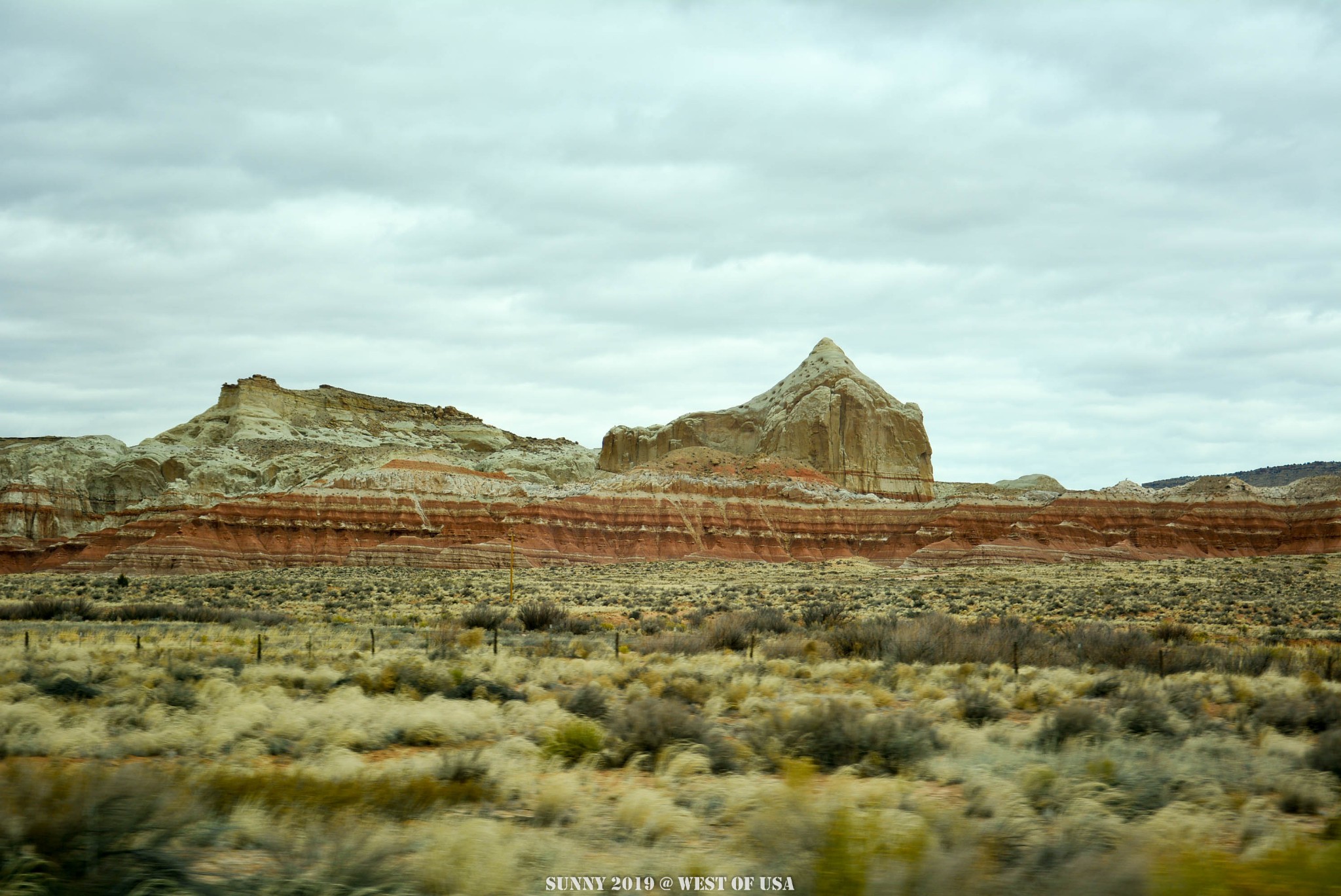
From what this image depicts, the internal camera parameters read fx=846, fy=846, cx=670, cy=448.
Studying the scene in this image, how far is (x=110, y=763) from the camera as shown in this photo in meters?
9.20

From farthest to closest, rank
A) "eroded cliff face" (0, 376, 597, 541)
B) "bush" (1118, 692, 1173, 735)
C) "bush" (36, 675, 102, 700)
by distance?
"eroded cliff face" (0, 376, 597, 541) → "bush" (36, 675, 102, 700) → "bush" (1118, 692, 1173, 735)

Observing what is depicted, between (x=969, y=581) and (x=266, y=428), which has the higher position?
(x=266, y=428)

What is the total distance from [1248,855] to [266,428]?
15213 centimetres

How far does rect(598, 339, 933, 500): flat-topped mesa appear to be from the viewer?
12212 cm

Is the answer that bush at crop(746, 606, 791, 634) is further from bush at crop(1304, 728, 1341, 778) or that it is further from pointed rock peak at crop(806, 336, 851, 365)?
pointed rock peak at crop(806, 336, 851, 365)

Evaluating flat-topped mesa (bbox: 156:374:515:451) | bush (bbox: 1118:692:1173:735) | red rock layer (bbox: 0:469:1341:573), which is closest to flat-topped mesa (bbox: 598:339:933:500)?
red rock layer (bbox: 0:469:1341:573)

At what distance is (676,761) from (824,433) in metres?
115

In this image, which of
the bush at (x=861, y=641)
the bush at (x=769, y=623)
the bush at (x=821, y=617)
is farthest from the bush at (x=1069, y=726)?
the bush at (x=821, y=617)

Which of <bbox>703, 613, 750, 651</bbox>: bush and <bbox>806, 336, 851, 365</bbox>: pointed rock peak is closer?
<bbox>703, 613, 750, 651</bbox>: bush

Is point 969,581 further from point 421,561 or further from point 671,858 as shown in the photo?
point 671,858

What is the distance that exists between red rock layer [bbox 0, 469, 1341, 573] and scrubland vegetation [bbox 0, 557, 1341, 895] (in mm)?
55659

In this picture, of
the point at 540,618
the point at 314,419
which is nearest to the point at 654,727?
the point at 540,618

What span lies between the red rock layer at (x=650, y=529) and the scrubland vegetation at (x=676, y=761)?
55.7 m

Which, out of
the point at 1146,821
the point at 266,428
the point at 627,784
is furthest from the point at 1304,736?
the point at 266,428
